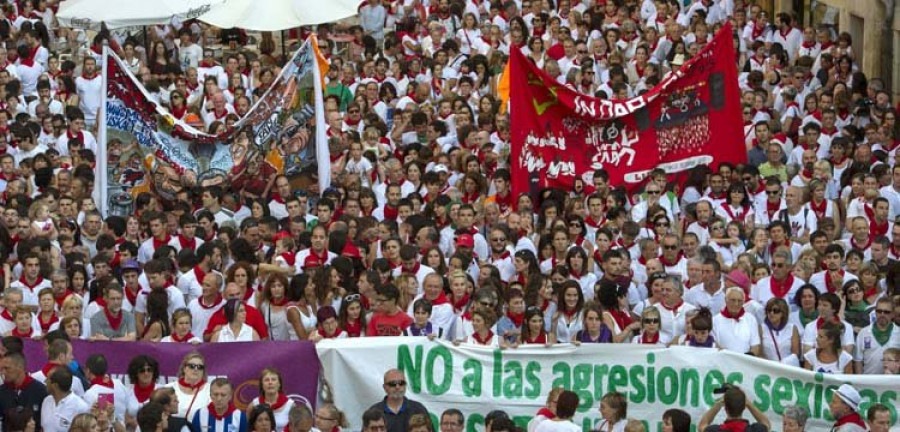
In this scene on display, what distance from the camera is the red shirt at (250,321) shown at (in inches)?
716

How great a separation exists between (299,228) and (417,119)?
4.75m

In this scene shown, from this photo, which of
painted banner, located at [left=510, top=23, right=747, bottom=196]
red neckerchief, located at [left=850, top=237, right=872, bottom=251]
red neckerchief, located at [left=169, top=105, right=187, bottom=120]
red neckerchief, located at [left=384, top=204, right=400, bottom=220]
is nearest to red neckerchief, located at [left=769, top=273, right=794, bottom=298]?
red neckerchief, located at [left=850, top=237, right=872, bottom=251]

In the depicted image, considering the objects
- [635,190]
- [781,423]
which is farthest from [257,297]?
[635,190]

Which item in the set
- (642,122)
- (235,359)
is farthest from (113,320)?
(642,122)

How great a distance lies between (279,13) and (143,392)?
12.2 m

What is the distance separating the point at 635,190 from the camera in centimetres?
2344

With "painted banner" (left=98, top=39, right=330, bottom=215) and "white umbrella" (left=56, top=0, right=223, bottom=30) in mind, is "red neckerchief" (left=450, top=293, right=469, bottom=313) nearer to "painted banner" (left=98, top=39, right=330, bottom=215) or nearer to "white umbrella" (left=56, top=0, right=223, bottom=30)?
"painted banner" (left=98, top=39, right=330, bottom=215)

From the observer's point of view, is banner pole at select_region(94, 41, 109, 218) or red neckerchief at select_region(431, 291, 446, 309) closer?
red neckerchief at select_region(431, 291, 446, 309)

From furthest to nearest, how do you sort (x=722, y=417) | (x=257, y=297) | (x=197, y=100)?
(x=197, y=100), (x=257, y=297), (x=722, y=417)

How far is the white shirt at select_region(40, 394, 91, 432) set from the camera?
16000mm

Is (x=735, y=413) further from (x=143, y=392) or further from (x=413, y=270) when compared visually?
(x=413, y=270)

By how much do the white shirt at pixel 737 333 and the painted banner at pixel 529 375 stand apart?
534mm

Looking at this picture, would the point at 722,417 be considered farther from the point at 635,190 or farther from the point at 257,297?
the point at 635,190

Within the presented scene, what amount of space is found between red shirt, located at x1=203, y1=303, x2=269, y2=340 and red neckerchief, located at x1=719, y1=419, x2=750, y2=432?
4045 mm
